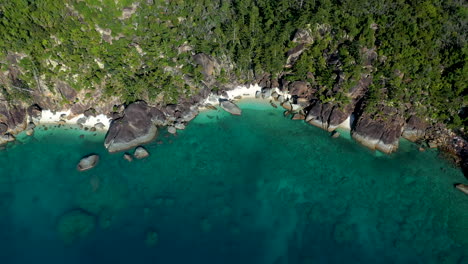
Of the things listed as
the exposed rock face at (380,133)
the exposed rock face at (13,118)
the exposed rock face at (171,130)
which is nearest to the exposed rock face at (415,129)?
the exposed rock face at (380,133)

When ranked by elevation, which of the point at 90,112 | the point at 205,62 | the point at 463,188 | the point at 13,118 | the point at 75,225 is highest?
the point at 205,62

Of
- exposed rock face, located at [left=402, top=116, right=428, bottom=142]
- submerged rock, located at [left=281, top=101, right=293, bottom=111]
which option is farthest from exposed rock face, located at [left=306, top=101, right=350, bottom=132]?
exposed rock face, located at [left=402, top=116, right=428, bottom=142]

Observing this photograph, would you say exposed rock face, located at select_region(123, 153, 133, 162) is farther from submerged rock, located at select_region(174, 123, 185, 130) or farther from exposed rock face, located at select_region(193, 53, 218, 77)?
exposed rock face, located at select_region(193, 53, 218, 77)

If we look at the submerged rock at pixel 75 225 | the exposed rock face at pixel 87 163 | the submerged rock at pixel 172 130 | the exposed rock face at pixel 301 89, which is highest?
the exposed rock face at pixel 301 89

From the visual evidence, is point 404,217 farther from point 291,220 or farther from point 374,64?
point 374,64

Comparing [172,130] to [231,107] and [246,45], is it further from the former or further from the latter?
[246,45]

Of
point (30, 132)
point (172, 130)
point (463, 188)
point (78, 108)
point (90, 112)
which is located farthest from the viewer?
point (78, 108)

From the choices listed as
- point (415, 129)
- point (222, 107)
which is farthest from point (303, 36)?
point (415, 129)

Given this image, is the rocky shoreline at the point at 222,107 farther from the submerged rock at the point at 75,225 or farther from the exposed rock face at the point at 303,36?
the submerged rock at the point at 75,225
